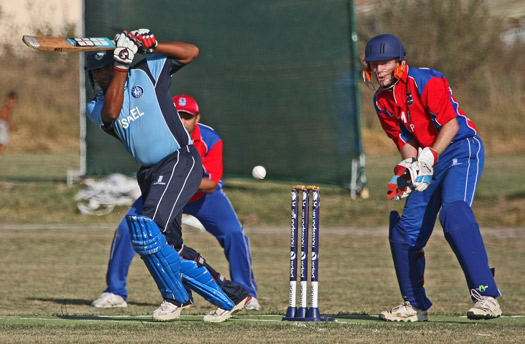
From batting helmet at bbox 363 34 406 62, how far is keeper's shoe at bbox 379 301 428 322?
5.44 ft

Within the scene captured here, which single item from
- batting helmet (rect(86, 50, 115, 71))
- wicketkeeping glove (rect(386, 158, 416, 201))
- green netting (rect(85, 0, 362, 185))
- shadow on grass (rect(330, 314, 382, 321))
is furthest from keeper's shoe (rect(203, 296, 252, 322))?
green netting (rect(85, 0, 362, 185))

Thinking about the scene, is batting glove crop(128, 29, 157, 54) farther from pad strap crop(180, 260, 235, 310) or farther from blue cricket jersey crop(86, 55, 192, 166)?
pad strap crop(180, 260, 235, 310)

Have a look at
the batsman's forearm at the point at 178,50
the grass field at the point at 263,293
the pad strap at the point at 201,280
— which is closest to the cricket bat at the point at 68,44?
the batsman's forearm at the point at 178,50

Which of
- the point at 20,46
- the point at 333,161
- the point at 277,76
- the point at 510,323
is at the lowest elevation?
the point at 510,323

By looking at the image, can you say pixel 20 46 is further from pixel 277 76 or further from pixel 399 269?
pixel 399 269

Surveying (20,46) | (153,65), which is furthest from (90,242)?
(20,46)

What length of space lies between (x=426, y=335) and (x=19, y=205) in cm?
1150

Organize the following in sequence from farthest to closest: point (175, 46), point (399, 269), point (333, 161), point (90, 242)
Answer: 1. point (333, 161)
2. point (90, 242)
3. point (399, 269)
4. point (175, 46)

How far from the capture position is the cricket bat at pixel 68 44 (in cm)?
504

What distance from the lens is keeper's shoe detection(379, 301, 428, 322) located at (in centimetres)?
596

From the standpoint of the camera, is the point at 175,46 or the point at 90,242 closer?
the point at 175,46

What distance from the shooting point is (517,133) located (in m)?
24.4

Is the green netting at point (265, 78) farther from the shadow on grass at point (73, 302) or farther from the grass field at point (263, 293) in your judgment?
the shadow on grass at point (73, 302)

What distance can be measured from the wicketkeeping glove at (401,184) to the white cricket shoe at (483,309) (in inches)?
29.7
